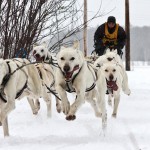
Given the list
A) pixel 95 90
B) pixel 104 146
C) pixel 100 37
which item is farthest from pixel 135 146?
pixel 100 37

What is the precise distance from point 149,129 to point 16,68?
1.66 meters

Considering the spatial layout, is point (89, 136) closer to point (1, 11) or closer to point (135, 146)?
point (135, 146)

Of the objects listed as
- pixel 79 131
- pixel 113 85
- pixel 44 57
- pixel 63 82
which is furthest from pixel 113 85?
pixel 63 82

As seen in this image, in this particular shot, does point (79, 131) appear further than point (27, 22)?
No

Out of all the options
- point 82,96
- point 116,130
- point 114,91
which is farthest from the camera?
point 114,91

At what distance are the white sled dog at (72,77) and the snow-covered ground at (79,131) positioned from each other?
333 millimetres

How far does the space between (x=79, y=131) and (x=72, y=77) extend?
2.30ft

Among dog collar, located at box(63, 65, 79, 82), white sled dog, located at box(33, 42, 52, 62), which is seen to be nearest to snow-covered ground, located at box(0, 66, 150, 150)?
dog collar, located at box(63, 65, 79, 82)

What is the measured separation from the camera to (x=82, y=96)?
467 centimetres

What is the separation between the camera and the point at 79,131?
4.98 meters

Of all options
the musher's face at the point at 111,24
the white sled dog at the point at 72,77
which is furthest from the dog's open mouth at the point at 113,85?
the musher's face at the point at 111,24

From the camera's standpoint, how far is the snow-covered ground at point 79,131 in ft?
13.3

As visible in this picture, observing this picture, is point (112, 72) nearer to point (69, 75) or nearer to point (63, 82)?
point (63, 82)

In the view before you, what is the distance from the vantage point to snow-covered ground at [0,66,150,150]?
4.05 m
